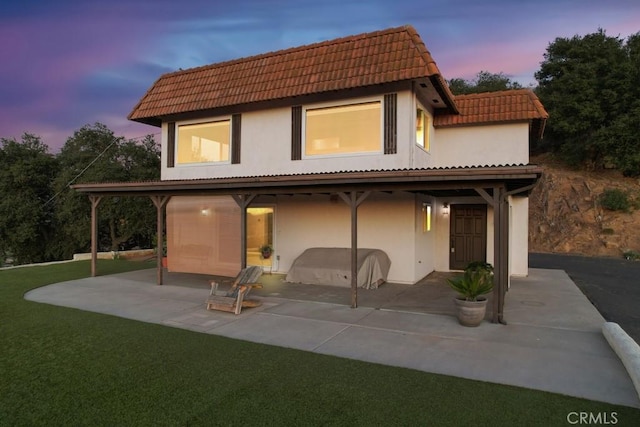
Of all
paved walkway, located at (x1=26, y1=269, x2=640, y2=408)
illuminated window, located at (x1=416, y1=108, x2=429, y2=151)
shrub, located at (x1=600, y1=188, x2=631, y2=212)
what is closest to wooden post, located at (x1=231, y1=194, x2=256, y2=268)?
paved walkway, located at (x1=26, y1=269, x2=640, y2=408)

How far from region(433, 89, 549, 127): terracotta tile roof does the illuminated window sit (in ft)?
3.52

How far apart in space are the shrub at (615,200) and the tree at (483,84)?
13.2 m

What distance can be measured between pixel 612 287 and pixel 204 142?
12621 millimetres

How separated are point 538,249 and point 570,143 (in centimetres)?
826

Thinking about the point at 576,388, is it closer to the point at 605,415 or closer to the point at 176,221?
the point at 605,415

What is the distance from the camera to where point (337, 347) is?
229 inches

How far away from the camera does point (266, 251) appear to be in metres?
12.6

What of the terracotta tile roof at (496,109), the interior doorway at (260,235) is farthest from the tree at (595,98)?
the interior doorway at (260,235)

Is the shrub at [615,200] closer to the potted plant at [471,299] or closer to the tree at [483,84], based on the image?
the tree at [483,84]

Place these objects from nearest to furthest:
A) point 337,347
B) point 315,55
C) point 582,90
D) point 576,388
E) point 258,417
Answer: point 258,417
point 576,388
point 337,347
point 315,55
point 582,90

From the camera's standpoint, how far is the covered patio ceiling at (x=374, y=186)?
6988 mm

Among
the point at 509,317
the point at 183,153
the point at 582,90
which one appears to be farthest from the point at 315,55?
the point at 582,90

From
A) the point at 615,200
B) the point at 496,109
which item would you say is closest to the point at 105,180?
the point at 496,109

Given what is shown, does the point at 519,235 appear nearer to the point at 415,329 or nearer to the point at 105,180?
the point at 415,329
